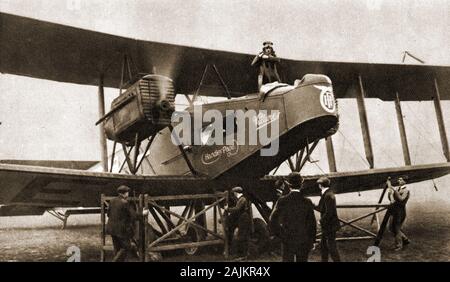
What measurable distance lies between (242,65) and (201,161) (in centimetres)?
281

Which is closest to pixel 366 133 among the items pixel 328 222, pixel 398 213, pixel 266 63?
pixel 398 213

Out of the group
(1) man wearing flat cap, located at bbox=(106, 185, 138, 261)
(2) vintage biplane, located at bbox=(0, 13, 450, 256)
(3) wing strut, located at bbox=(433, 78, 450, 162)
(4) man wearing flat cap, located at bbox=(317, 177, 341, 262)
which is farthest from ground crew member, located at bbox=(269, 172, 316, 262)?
(3) wing strut, located at bbox=(433, 78, 450, 162)

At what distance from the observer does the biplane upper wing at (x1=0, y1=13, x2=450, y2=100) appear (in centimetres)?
726

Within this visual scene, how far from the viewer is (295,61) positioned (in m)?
9.73

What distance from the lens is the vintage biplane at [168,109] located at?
6551 millimetres

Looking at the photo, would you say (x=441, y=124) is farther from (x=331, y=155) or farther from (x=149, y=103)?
(x=149, y=103)

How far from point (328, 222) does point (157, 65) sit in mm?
5142

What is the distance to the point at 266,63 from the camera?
7.50m

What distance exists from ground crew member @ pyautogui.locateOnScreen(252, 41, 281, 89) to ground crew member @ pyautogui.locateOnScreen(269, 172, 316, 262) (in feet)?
9.72

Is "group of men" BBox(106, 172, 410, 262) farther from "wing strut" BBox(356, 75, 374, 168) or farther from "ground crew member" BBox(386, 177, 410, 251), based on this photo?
"wing strut" BBox(356, 75, 374, 168)

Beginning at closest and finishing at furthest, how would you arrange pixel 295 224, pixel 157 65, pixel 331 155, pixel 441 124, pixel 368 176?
pixel 295 224, pixel 157 65, pixel 368 176, pixel 331 155, pixel 441 124

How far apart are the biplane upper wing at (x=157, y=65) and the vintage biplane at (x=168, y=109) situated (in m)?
0.03
